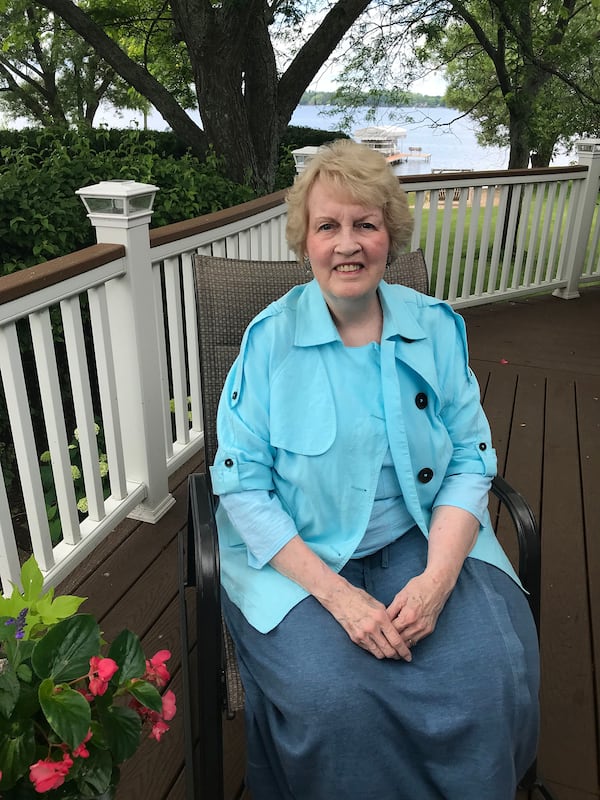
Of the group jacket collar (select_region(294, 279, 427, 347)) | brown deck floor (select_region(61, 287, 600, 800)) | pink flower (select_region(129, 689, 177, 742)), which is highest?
jacket collar (select_region(294, 279, 427, 347))

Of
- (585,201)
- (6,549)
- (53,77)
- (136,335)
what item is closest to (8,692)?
(6,549)

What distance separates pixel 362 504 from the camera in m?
1.44

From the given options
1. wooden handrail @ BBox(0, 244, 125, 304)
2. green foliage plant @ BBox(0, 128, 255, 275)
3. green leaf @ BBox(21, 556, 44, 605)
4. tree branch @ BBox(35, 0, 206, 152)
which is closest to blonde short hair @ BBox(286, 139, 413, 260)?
wooden handrail @ BBox(0, 244, 125, 304)

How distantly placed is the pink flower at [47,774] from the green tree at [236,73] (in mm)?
5474

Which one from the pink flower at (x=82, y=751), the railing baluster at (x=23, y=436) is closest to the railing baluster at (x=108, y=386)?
the railing baluster at (x=23, y=436)

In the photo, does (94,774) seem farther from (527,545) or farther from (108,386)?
(108,386)

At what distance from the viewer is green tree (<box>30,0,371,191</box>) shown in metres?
5.27

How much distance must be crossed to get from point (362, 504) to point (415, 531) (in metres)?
0.16

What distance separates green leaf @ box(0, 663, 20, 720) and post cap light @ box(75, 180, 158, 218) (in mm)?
1660

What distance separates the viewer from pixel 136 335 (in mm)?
2307

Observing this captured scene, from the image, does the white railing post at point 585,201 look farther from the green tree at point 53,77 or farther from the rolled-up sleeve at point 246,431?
the green tree at point 53,77

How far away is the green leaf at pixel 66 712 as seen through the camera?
2.34ft

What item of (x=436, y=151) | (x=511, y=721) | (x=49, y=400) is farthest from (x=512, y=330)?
(x=436, y=151)

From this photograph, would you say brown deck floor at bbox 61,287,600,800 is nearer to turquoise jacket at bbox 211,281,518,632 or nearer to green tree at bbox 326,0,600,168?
turquoise jacket at bbox 211,281,518,632
